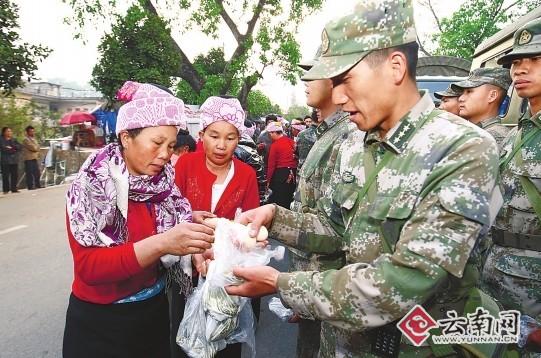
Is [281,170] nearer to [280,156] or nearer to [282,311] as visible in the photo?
[280,156]

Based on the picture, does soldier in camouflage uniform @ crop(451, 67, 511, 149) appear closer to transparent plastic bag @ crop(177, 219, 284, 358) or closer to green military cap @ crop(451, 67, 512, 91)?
green military cap @ crop(451, 67, 512, 91)

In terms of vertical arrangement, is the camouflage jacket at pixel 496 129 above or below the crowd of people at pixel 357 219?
above

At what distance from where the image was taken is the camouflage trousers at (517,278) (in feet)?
7.08

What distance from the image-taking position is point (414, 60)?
53.4 inches

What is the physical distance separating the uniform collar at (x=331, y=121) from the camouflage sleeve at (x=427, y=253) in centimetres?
148

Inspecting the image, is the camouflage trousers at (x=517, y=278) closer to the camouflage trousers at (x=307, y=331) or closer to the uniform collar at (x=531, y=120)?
the uniform collar at (x=531, y=120)

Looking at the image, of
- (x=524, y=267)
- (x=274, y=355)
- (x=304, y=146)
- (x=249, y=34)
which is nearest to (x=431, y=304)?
(x=524, y=267)

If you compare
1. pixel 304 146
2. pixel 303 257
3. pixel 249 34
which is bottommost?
pixel 303 257

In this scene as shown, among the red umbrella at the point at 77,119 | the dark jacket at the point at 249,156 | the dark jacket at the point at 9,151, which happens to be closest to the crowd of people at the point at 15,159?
the dark jacket at the point at 9,151

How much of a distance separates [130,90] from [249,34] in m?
15.3

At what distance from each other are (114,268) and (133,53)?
11695 mm

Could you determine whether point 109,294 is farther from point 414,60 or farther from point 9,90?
point 9,90

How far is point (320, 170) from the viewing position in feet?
8.23

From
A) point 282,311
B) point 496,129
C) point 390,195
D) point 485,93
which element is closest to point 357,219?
point 390,195
